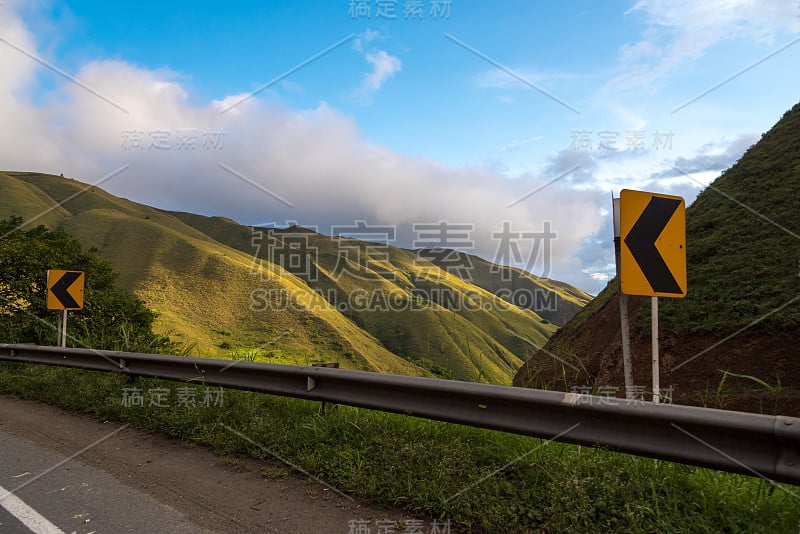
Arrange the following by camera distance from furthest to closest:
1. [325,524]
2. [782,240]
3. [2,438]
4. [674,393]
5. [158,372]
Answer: [782,240], [674,393], [158,372], [2,438], [325,524]

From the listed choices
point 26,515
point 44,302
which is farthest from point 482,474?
point 44,302

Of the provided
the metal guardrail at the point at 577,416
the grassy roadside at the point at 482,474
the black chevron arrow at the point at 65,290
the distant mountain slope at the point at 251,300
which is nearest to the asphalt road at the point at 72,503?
the grassy roadside at the point at 482,474

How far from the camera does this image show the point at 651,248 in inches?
177

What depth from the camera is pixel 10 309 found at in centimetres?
1444

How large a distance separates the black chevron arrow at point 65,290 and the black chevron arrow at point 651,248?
1003cm

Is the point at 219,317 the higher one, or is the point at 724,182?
the point at 724,182

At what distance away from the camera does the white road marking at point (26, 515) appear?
3246mm

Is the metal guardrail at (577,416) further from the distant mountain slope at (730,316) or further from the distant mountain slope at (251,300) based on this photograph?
the distant mountain slope at (251,300)

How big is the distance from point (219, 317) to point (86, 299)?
65.6m

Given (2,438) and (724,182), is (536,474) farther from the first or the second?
(724,182)

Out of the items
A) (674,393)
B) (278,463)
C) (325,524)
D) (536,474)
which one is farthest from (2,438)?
(674,393)

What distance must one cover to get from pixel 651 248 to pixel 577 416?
6.26 feet

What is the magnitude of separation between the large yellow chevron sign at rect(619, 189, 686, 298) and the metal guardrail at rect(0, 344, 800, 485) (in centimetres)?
157

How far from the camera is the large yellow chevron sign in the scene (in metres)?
4.43
